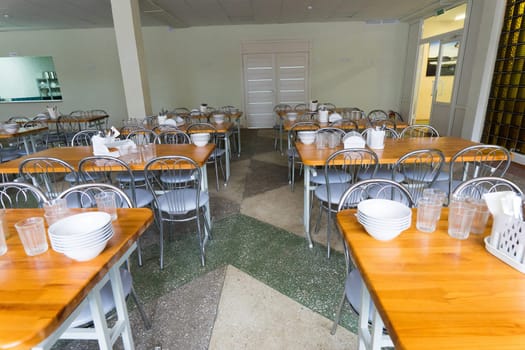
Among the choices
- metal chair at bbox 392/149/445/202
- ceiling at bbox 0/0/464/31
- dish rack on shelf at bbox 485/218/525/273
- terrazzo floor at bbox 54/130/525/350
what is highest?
ceiling at bbox 0/0/464/31

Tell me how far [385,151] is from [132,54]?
409 cm

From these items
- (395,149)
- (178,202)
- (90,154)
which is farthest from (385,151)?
(90,154)

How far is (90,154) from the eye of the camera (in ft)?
9.11

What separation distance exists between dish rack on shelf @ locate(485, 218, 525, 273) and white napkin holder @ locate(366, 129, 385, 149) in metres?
1.74

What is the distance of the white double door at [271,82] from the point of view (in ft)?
26.6

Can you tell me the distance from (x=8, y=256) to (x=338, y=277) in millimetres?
1804

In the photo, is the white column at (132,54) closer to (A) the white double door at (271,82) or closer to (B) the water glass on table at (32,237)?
(A) the white double door at (271,82)

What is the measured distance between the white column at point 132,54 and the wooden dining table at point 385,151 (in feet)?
10.6

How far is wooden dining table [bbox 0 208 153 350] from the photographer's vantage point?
759 millimetres

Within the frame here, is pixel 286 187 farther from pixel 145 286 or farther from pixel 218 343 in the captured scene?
pixel 218 343

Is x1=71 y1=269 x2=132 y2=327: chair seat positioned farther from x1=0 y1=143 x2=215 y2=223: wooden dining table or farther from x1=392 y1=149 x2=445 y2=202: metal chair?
x1=392 y1=149 x2=445 y2=202: metal chair


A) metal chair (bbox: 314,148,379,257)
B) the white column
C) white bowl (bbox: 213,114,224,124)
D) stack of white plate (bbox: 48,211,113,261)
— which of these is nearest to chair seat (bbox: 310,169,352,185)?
metal chair (bbox: 314,148,379,257)

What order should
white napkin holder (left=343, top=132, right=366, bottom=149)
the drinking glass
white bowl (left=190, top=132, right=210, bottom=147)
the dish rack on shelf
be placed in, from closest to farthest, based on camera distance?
the dish rack on shelf → the drinking glass → white napkin holder (left=343, top=132, right=366, bottom=149) → white bowl (left=190, top=132, right=210, bottom=147)

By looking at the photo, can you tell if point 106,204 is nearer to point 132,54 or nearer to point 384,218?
point 384,218
